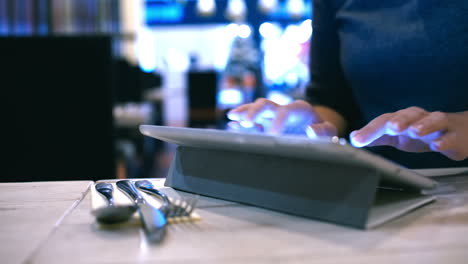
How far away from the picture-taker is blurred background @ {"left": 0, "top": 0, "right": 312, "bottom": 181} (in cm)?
158

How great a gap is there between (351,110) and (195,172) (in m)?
0.80

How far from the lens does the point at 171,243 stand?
15.6 inches

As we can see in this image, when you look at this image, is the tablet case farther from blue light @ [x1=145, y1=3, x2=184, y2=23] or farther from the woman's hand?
blue light @ [x1=145, y1=3, x2=184, y2=23]

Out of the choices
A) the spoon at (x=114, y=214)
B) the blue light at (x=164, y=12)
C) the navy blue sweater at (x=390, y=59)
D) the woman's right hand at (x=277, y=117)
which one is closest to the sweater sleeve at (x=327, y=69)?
the navy blue sweater at (x=390, y=59)

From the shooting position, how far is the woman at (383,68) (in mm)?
858

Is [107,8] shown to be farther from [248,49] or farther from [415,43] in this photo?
[415,43]

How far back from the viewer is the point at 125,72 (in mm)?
3875

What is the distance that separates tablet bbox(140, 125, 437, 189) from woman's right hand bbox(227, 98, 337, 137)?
178mm

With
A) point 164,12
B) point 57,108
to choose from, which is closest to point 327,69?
point 57,108

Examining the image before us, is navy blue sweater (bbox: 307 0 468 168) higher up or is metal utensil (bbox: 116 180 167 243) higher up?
navy blue sweater (bbox: 307 0 468 168)

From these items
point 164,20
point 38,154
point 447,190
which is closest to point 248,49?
point 164,20

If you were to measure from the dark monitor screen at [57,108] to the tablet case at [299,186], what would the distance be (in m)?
1.09

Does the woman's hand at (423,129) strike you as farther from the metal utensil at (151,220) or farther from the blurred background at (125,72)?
the blurred background at (125,72)

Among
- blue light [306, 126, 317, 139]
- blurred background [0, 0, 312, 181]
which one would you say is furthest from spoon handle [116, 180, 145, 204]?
blurred background [0, 0, 312, 181]
